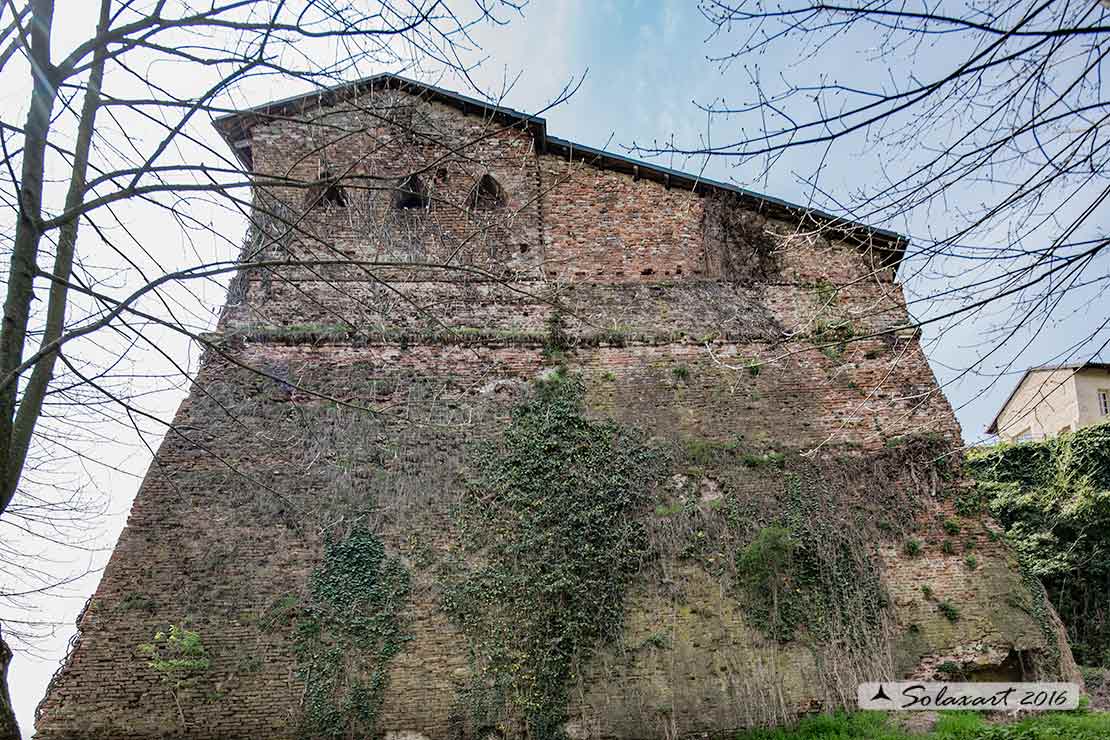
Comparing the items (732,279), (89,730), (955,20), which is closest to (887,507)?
(732,279)

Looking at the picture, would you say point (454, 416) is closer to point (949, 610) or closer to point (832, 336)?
point (832, 336)

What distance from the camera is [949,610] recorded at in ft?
30.2

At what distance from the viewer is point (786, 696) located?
334 inches

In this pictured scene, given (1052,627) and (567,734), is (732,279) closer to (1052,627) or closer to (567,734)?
(1052,627)

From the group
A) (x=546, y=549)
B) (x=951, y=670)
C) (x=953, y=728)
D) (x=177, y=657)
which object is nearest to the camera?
(x=953, y=728)

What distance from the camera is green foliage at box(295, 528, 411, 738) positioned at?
8117 mm

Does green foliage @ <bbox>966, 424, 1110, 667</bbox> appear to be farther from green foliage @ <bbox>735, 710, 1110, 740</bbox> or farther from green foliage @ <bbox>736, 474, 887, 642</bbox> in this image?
green foliage @ <bbox>735, 710, 1110, 740</bbox>

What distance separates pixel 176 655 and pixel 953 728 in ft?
25.6

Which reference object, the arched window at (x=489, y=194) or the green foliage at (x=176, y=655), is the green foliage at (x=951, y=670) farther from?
the arched window at (x=489, y=194)

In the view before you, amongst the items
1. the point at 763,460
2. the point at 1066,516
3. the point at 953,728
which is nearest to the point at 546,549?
the point at 763,460

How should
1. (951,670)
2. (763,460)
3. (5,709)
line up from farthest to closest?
(763,460), (951,670), (5,709)

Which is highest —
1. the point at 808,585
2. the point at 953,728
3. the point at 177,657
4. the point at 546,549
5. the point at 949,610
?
the point at 546,549

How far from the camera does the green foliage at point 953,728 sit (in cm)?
739

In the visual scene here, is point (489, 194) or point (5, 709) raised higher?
point (489, 194)
